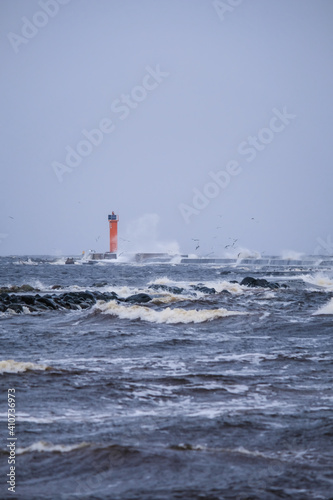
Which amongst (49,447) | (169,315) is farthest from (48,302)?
(49,447)

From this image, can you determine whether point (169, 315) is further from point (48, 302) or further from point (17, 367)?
point (17, 367)

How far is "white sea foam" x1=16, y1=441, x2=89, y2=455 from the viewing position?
15.9 ft

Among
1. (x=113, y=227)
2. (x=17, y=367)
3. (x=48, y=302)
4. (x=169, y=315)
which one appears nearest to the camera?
(x=17, y=367)

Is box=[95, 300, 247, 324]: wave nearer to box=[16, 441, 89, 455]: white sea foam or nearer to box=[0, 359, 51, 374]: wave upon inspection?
box=[0, 359, 51, 374]: wave

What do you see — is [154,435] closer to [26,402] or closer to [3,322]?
[26,402]

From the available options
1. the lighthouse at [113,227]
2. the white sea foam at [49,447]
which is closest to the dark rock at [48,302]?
the white sea foam at [49,447]

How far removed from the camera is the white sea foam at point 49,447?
4844mm

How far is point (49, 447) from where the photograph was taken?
4922 millimetres

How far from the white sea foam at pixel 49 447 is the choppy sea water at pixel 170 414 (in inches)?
0.6

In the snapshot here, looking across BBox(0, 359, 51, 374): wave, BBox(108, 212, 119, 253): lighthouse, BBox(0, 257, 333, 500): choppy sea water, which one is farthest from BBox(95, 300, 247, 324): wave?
BBox(108, 212, 119, 253): lighthouse

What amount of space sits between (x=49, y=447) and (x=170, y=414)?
150 cm

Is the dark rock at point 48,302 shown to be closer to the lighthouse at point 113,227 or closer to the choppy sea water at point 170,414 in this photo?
the choppy sea water at point 170,414

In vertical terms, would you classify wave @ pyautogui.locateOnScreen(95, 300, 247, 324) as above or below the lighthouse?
below

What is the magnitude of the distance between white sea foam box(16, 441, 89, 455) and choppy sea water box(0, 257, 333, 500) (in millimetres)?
16
